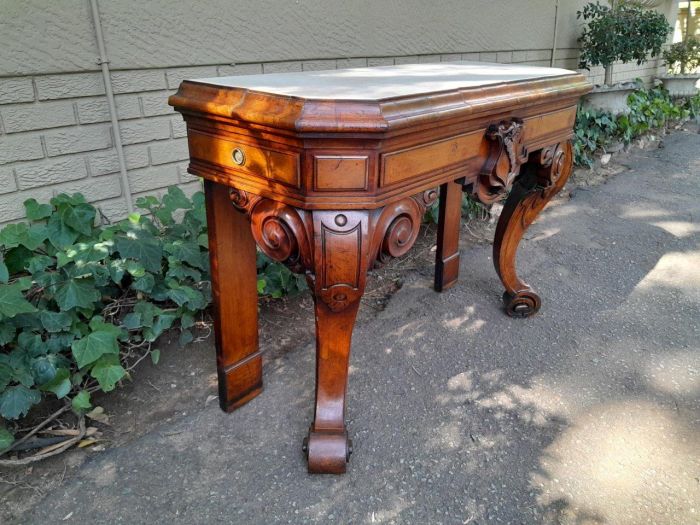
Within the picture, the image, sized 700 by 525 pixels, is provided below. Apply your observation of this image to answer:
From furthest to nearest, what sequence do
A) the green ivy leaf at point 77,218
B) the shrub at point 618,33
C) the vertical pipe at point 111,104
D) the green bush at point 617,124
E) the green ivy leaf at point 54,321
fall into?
1. the shrub at point 618,33
2. the green bush at point 617,124
3. the vertical pipe at point 111,104
4. the green ivy leaf at point 77,218
5. the green ivy leaf at point 54,321

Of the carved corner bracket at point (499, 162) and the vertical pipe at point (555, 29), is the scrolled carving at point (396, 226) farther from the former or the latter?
the vertical pipe at point (555, 29)

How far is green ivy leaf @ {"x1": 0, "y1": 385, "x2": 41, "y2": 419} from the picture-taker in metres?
1.52

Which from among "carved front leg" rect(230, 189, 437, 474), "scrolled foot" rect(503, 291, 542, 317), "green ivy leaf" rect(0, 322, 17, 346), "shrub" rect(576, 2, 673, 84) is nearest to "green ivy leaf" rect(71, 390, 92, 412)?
"green ivy leaf" rect(0, 322, 17, 346)

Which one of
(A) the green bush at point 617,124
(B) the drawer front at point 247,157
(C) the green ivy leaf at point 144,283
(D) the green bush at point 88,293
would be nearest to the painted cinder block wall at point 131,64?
(D) the green bush at point 88,293

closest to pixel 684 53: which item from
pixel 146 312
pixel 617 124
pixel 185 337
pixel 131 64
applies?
pixel 617 124

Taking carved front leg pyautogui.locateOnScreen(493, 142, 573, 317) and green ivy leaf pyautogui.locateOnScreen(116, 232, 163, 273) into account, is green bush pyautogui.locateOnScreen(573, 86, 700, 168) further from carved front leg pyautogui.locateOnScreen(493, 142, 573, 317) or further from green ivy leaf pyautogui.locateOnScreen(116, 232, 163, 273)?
green ivy leaf pyautogui.locateOnScreen(116, 232, 163, 273)

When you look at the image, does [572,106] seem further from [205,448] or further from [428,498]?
[205,448]

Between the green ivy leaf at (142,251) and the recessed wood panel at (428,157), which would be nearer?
the recessed wood panel at (428,157)

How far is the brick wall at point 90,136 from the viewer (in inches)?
Result: 82.4

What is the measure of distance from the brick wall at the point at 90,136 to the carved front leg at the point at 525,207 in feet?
4.52

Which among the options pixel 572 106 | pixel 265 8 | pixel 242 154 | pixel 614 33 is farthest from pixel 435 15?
pixel 242 154

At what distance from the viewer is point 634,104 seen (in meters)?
5.42

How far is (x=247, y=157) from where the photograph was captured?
1328 millimetres

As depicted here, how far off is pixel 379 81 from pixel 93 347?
1.10m
